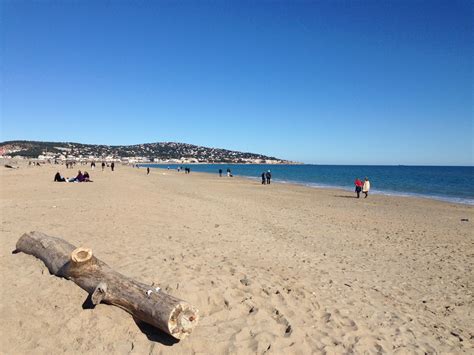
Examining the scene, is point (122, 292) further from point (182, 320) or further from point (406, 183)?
point (406, 183)

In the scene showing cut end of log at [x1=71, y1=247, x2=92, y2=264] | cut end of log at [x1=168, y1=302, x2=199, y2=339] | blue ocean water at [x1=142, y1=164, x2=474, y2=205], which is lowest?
blue ocean water at [x1=142, y1=164, x2=474, y2=205]

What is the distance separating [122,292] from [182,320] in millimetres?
1092

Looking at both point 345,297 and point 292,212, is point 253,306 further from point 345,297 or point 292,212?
point 292,212

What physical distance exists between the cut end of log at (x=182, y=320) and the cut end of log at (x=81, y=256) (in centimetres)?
207

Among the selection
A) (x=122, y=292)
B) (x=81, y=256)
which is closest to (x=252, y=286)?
(x=122, y=292)

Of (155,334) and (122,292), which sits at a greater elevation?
(122,292)

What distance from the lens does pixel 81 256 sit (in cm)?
564

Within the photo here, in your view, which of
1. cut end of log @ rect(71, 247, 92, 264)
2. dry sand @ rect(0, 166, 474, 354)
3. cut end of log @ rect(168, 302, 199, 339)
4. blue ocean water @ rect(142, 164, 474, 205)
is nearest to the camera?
cut end of log @ rect(168, 302, 199, 339)

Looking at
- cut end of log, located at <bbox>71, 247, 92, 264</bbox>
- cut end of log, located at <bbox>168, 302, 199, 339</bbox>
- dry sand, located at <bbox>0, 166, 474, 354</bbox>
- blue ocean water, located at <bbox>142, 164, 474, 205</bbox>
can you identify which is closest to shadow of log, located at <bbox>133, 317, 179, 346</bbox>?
dry sand, located at <bbox>0, 166, 474, 354</bbox>

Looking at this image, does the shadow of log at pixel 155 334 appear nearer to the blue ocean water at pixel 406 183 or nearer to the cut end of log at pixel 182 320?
the cut end of log at pixel 182 320

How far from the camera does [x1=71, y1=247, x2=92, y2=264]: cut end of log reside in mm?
5602

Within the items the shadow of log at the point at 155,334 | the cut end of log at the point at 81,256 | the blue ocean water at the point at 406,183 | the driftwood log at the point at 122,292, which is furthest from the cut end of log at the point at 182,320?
the blue ocean water at the point at 406,183

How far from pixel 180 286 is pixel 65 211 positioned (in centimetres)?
882

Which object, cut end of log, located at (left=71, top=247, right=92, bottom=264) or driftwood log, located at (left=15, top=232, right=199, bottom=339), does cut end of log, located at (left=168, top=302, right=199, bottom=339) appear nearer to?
driftwood log, located at (left=15, top=232, right=199, bottom=339)
